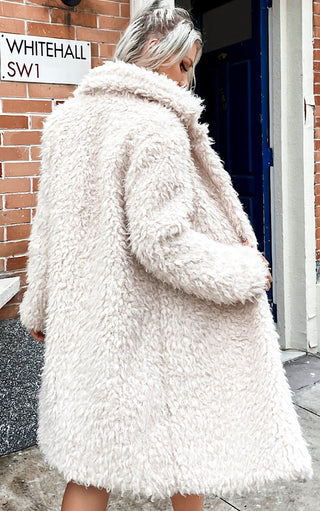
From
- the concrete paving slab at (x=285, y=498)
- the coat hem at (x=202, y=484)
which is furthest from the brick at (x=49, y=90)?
the concrete paving slab at (x=285, y=498)

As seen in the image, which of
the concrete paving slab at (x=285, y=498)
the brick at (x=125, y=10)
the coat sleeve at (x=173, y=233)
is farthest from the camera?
the brick at (x=125, y=10)

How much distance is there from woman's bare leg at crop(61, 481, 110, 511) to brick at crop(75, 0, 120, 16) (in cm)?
231

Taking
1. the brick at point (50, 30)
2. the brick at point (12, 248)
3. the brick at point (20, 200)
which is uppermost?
the brick at point (50, 30)

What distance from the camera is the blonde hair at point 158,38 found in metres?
1.74

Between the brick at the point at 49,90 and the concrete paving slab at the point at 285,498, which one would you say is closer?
the concrete paving slab at the point at 285,498

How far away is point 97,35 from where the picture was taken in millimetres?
3070

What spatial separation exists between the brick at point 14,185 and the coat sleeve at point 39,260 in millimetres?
1061

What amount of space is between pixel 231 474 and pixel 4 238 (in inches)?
66.8

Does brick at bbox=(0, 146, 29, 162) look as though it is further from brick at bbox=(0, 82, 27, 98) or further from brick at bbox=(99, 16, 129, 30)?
brick at bbox=(99, 16, 129, 30)

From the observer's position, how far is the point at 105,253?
162 centimetres

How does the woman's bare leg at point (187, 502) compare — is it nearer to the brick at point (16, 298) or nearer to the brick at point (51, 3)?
the brick at point (16, 298)

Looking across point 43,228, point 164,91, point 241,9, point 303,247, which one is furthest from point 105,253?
point 241,9

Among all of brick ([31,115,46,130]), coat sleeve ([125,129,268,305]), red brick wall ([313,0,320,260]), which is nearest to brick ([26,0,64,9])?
brick ([31,115,46,130])

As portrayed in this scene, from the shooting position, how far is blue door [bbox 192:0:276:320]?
4375 mm
